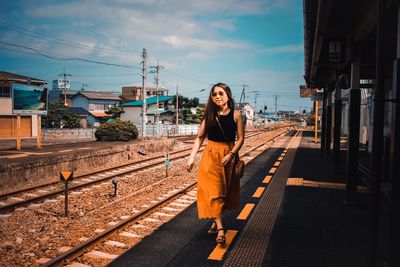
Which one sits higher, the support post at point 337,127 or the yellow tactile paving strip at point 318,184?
the support post at point 337,127

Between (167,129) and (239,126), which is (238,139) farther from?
(167,129)

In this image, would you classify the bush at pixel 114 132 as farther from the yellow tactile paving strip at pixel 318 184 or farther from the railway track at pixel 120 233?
the railway track at pixel 120 233

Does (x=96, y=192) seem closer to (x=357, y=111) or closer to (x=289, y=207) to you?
(x=289, y=207)

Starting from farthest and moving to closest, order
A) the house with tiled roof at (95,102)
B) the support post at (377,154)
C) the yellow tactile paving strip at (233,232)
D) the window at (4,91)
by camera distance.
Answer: the house with tiled roof at (95,102) < the window at (4,91) < the yellow tactile paving strip at (233,232) < the support post at (377,154)

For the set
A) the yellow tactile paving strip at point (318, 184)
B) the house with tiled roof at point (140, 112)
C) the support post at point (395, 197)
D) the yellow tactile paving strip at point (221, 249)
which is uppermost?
the house with tiled roof at point (140, 112)

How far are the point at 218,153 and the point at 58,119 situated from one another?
138ft

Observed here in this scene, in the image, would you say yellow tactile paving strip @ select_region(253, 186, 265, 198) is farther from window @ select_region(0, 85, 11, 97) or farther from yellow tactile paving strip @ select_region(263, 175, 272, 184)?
window @ select_region(0, 85, 11, 97)

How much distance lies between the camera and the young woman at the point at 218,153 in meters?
4.19

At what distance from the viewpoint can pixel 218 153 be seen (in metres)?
4.21

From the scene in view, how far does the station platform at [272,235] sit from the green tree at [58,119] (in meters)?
39.1

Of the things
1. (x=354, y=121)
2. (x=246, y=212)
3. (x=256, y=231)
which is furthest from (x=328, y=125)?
(x=256, y=231)

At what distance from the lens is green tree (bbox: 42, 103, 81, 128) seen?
4100 centimetres

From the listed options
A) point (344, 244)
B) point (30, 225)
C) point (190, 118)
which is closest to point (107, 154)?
point (30, 225)

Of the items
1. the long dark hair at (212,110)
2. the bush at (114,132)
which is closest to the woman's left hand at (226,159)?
the long dark hair at (212,110)
